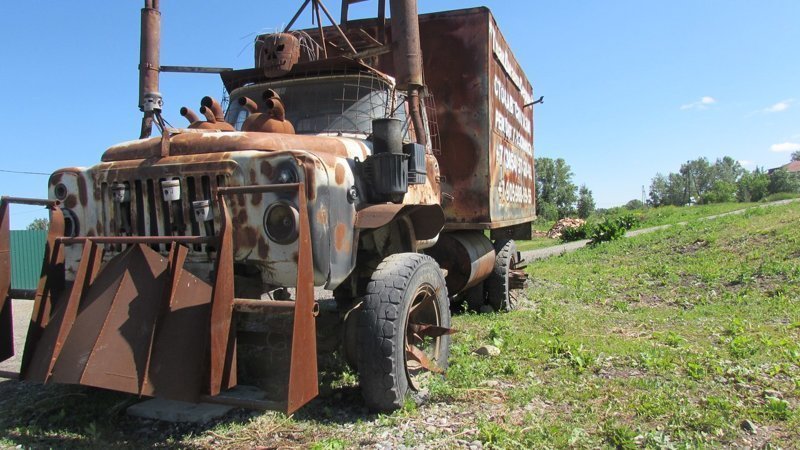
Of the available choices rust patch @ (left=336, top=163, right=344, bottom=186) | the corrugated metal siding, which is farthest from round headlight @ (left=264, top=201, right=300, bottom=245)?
the corrugated metal siding

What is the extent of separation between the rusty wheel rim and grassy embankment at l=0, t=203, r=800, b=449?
0.66 feet

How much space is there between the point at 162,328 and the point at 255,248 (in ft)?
2.33

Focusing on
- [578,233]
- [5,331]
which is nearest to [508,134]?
[5,331]

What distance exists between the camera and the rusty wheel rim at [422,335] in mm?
4367

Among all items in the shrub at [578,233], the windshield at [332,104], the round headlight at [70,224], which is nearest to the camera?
the round headlight at [70,224]

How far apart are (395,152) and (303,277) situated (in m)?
1.48

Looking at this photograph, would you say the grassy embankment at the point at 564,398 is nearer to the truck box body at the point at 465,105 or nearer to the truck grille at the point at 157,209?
the truck grille at the point at 157,209

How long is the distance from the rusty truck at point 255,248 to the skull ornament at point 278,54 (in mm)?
13

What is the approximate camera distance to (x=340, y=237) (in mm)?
3795

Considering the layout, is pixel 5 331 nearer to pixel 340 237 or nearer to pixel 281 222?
pixel 281 222

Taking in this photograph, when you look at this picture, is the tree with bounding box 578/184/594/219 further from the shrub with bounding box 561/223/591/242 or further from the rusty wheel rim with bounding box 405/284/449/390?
the rusty wheel rim with bounding box 405/284/449/390

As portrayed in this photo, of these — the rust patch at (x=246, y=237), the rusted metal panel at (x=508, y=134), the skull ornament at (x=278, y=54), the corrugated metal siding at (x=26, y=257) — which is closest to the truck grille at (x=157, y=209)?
the rust patch at (x=246, y=237)

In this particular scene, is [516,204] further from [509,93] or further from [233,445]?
[233,445]

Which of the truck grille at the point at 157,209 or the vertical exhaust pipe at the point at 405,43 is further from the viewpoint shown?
the vertical exhaust pipe at the point at 405,43
